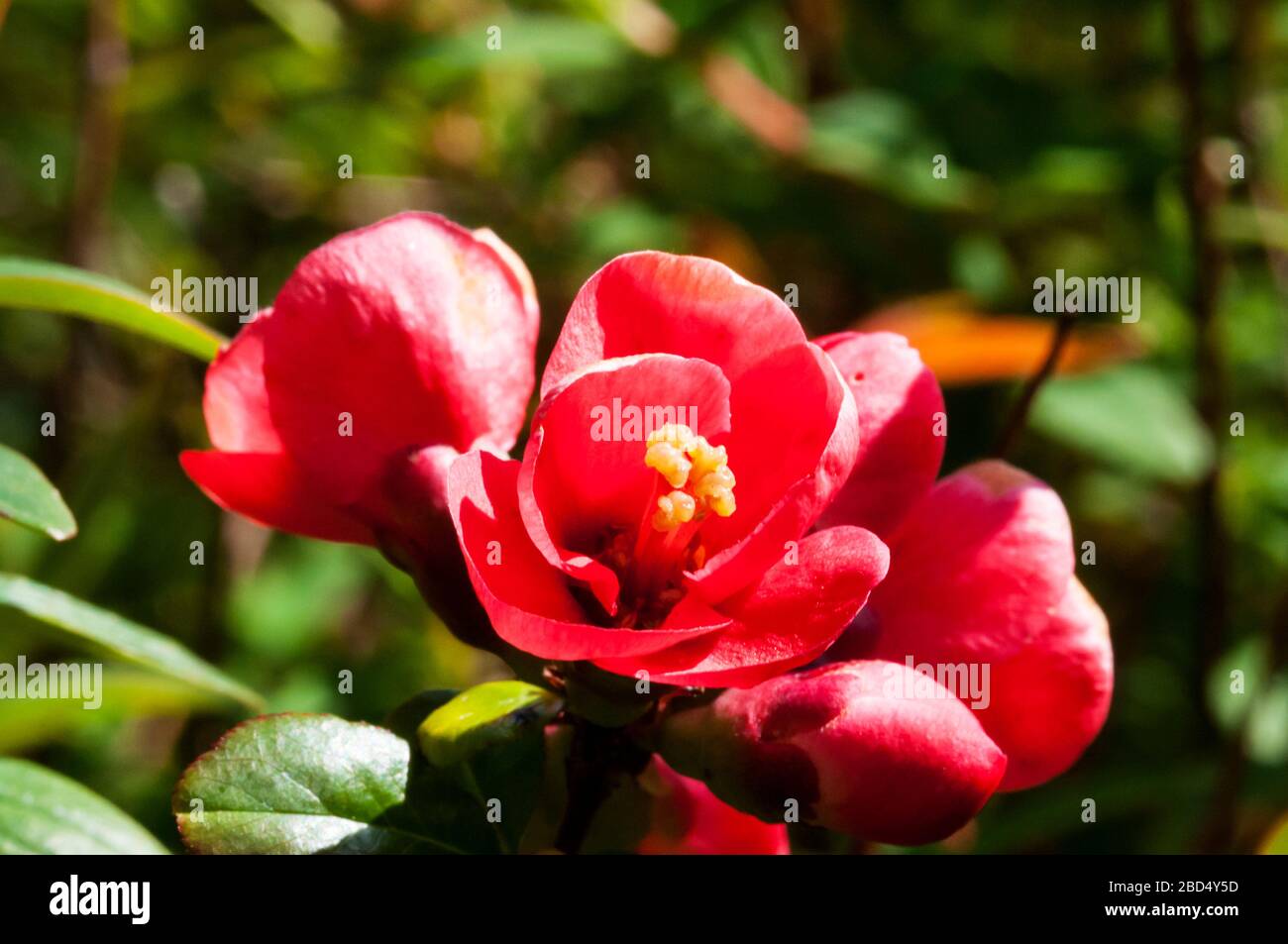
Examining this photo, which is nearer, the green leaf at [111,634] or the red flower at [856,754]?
the red flower at [856,754]

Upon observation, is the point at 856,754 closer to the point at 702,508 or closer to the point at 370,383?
the point at 702,508

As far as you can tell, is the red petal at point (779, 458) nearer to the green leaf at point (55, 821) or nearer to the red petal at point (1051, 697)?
the red petal at point (1051, 697)

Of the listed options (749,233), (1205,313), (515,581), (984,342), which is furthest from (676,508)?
(749,233)

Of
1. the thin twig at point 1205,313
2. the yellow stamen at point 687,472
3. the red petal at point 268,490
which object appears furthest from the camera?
the thin twig at point 1205,313

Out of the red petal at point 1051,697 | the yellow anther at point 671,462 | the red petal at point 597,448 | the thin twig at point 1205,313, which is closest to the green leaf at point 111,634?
the red petal at point 597,448

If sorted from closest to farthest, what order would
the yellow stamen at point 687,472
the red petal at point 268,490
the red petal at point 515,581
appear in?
the red petal at point 515,581
the yellow stamen at point 687,472
the red petal at point 268,490

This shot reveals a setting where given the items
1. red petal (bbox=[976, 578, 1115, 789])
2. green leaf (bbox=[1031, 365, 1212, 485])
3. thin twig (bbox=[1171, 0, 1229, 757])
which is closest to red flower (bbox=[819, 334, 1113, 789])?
red petal (bbox=[976, 578, 1115, 789])
